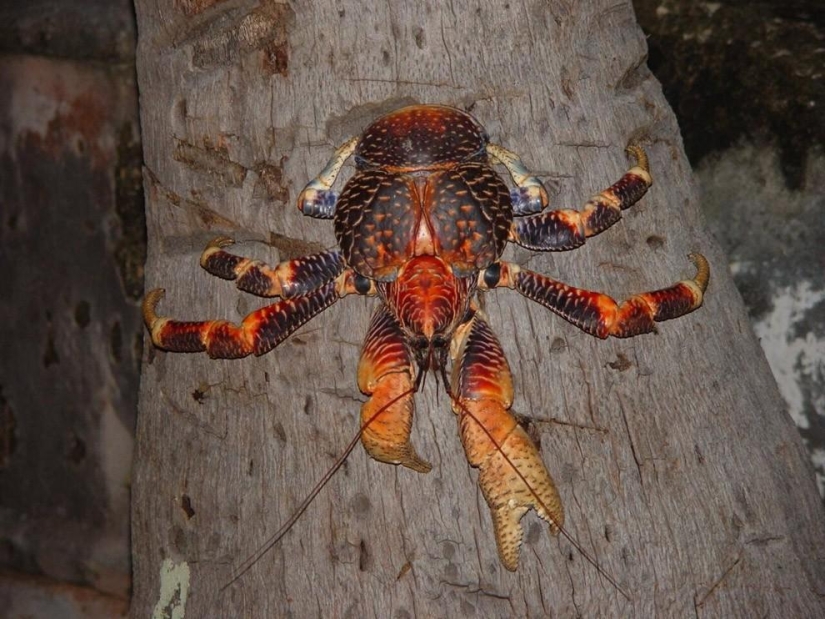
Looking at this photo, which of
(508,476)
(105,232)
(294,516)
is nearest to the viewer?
(508,476)

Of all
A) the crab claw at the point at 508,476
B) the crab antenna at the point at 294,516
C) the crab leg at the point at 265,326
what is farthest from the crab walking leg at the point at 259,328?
the crab claw at the point at 508,476

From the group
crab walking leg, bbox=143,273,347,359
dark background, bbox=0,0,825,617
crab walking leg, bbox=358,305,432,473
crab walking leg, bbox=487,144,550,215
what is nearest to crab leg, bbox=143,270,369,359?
crab walking leg, bbox=143,273,347,359

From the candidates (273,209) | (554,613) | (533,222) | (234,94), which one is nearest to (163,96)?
(234,94)

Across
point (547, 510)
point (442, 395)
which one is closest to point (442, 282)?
point (442, 395)

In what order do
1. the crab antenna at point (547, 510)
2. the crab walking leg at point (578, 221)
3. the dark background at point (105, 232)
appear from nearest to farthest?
the crab antenna at point (547, 510) < the crab walking leg at point (578, 221) < the dark background at point (105, 232)

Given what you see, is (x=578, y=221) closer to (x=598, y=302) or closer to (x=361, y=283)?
(x=598, y=302)

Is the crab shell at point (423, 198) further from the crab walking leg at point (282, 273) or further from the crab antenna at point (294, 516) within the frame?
the crab antenna at point (294, 516)
